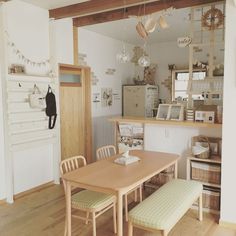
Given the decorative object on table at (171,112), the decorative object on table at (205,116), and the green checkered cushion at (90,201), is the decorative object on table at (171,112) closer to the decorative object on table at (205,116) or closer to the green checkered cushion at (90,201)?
the decorative object on table at (205,116)

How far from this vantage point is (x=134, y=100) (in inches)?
242

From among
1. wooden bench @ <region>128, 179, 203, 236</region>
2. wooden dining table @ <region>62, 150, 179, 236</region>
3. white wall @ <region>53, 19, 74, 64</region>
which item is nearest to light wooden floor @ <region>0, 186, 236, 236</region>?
wooden bench @ <region>128, 179, 203, 236</region>

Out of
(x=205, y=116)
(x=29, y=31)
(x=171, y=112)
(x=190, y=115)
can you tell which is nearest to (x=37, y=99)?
(x=29, y=31)

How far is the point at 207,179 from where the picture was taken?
3219 millimetres

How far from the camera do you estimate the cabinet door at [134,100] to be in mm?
6047

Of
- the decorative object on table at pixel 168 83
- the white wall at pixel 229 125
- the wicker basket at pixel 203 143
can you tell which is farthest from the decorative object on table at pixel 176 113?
the decorative object on table at pixel 168 83

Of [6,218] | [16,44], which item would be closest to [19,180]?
[6,218]

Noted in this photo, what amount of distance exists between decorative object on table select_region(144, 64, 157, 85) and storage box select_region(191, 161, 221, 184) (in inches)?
140

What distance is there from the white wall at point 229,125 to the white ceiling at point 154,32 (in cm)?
144

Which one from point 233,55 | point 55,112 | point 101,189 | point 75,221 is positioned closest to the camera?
point 101,189

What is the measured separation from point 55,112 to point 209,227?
8.73 ft

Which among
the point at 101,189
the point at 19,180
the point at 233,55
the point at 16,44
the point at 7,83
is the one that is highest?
the point at 16,44

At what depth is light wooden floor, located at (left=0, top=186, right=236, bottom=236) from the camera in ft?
9.06

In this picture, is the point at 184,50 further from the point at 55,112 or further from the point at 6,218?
the point at 6,218
